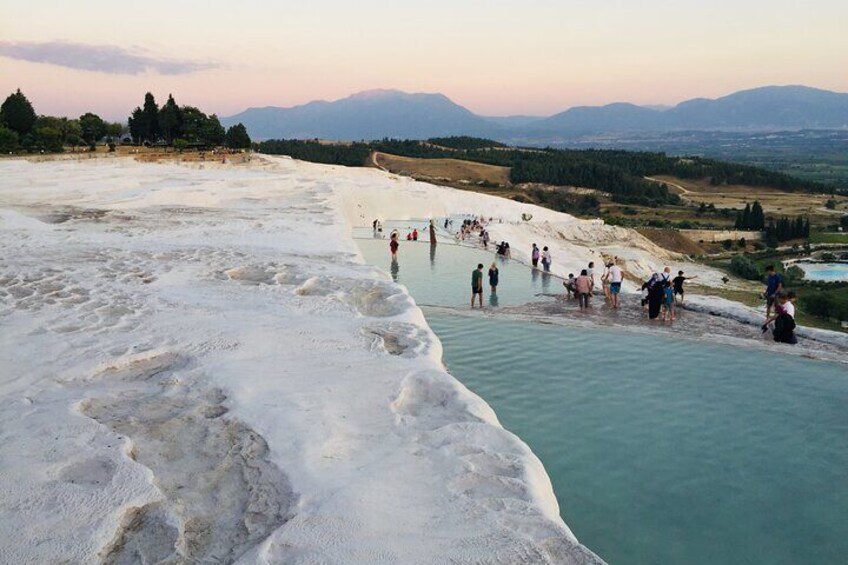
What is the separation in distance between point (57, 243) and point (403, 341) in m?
11.2

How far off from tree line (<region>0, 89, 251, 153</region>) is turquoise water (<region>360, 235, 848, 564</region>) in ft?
141

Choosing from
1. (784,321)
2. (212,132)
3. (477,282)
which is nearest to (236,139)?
(212,132)

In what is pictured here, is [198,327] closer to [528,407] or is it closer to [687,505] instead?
[528,407]

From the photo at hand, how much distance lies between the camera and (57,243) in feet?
55.3

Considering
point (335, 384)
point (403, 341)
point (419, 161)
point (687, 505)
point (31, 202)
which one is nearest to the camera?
point (687, 505)

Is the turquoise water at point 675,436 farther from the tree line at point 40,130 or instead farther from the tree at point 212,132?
→ the tree at point 212,132

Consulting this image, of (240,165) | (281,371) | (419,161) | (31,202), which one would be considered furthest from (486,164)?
(281,371)

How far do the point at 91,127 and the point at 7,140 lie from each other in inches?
439

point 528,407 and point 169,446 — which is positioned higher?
point 169,446

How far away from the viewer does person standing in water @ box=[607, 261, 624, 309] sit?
1562cm

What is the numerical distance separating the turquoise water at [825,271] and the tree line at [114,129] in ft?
162

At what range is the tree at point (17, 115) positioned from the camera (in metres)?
49.7

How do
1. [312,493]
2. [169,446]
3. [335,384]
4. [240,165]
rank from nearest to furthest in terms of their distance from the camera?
[312,493] < [169,446] < [335,384] < [240,165]

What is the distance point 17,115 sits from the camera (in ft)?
163
